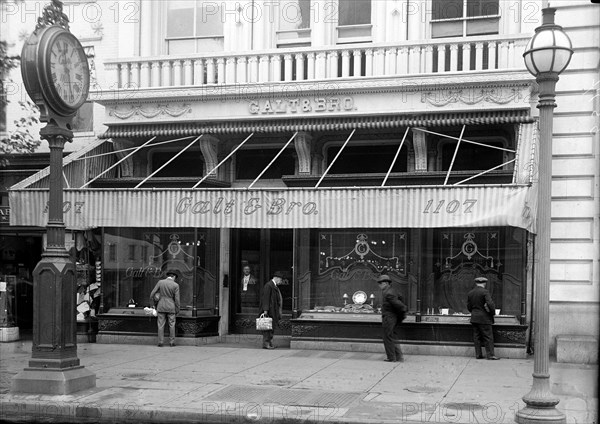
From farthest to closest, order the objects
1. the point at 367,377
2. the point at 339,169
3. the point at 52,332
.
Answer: the point at 339,169 < the point at 367,377 < the point at 52,332

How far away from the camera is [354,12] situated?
649 inches

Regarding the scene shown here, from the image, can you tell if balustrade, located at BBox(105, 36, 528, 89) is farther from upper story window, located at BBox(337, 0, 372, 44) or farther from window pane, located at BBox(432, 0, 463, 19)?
window pane, located at BBox(432, 0, 463, 19)

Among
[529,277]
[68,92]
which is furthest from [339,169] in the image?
[68,92]

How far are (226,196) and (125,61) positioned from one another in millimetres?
4497

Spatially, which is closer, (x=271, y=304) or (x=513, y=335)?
(x=513, y=335)

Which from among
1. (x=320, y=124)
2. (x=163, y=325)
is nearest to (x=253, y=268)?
(x=163, y=325)

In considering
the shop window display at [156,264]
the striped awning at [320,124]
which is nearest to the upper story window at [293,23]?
the striped awning at [320,124]

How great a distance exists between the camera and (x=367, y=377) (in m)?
12.4

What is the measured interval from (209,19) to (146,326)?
7.09 m

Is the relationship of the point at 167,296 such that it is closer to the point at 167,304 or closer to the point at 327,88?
the point at 167,304

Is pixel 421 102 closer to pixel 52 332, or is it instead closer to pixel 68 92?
pixel 68 92

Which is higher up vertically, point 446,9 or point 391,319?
point 446,9

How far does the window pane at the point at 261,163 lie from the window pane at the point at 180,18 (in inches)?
122

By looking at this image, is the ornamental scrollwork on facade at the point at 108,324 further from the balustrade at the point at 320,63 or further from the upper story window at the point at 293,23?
the upper story window at the point at 293,23
